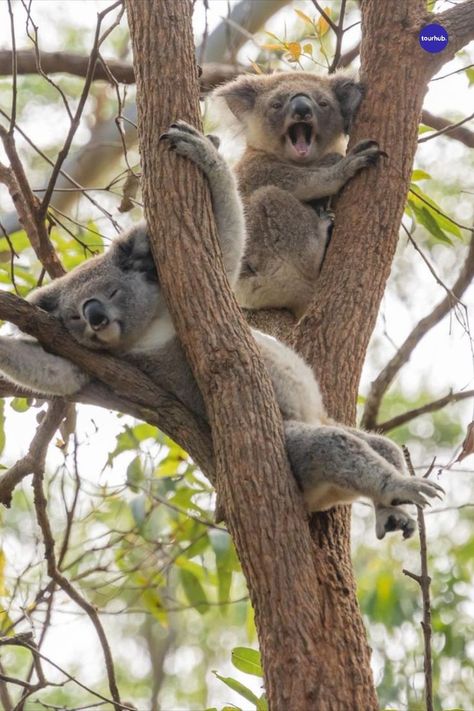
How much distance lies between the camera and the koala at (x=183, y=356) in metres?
2.95

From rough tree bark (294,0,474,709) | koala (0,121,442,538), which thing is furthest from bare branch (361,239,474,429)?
koala (0,121,442,538)

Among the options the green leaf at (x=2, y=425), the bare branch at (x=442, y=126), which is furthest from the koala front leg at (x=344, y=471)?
the bare branch at (x=442, y=126)

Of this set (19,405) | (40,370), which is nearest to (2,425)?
(19,405)

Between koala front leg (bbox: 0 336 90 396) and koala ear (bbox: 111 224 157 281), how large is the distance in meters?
0.41

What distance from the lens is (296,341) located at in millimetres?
3600

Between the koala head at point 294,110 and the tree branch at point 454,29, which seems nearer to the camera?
the tree branch at point 454,29

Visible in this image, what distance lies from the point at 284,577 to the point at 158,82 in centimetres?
158

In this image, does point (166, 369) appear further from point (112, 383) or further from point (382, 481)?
point (382, 481)

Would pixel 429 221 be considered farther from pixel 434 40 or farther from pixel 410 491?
pixel 410 491

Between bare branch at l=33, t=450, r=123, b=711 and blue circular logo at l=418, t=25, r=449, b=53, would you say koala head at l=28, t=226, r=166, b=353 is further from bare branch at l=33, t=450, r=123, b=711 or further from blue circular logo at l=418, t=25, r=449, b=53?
blue circular logo at l=418, t=25, r=449, b=53

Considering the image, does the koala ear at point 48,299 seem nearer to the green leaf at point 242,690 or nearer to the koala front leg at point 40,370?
the koala front leg at point 40,370

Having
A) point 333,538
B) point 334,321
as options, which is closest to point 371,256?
point 334,321

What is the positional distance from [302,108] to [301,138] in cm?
19

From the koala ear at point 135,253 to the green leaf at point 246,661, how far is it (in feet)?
4.23
